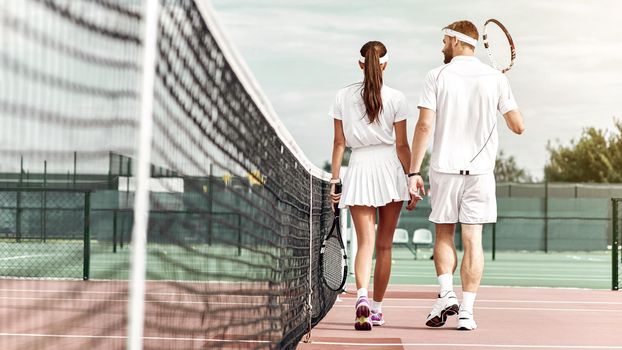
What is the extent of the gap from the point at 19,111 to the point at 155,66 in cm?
74

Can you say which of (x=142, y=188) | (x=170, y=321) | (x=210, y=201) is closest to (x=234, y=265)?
(x=170, y=321)

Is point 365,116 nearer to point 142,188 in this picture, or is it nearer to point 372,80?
point 372,80

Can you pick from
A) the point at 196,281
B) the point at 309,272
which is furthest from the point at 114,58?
the point at 309,272

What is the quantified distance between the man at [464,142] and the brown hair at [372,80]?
0.96 feet

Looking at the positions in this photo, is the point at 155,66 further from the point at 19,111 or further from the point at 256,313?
the point at 256,313

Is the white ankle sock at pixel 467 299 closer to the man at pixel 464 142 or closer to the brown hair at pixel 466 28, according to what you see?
the man at pixel 464 142

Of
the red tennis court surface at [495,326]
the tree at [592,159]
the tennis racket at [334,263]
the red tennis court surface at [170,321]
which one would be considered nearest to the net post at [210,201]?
the red tennis court surface at [170,321]

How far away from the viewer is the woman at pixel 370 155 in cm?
729

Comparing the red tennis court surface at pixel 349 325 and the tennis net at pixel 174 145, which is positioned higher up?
the tennis net at pixel 174 145

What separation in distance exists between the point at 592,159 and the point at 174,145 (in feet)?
256

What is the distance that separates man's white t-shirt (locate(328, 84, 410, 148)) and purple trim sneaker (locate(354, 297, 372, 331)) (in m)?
1.01

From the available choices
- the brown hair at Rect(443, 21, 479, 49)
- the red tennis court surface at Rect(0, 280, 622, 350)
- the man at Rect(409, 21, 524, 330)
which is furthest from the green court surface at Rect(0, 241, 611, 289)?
the brown hair at Rect(443, 21, 479, 49)

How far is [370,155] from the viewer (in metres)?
7.45

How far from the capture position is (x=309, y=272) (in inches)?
304
